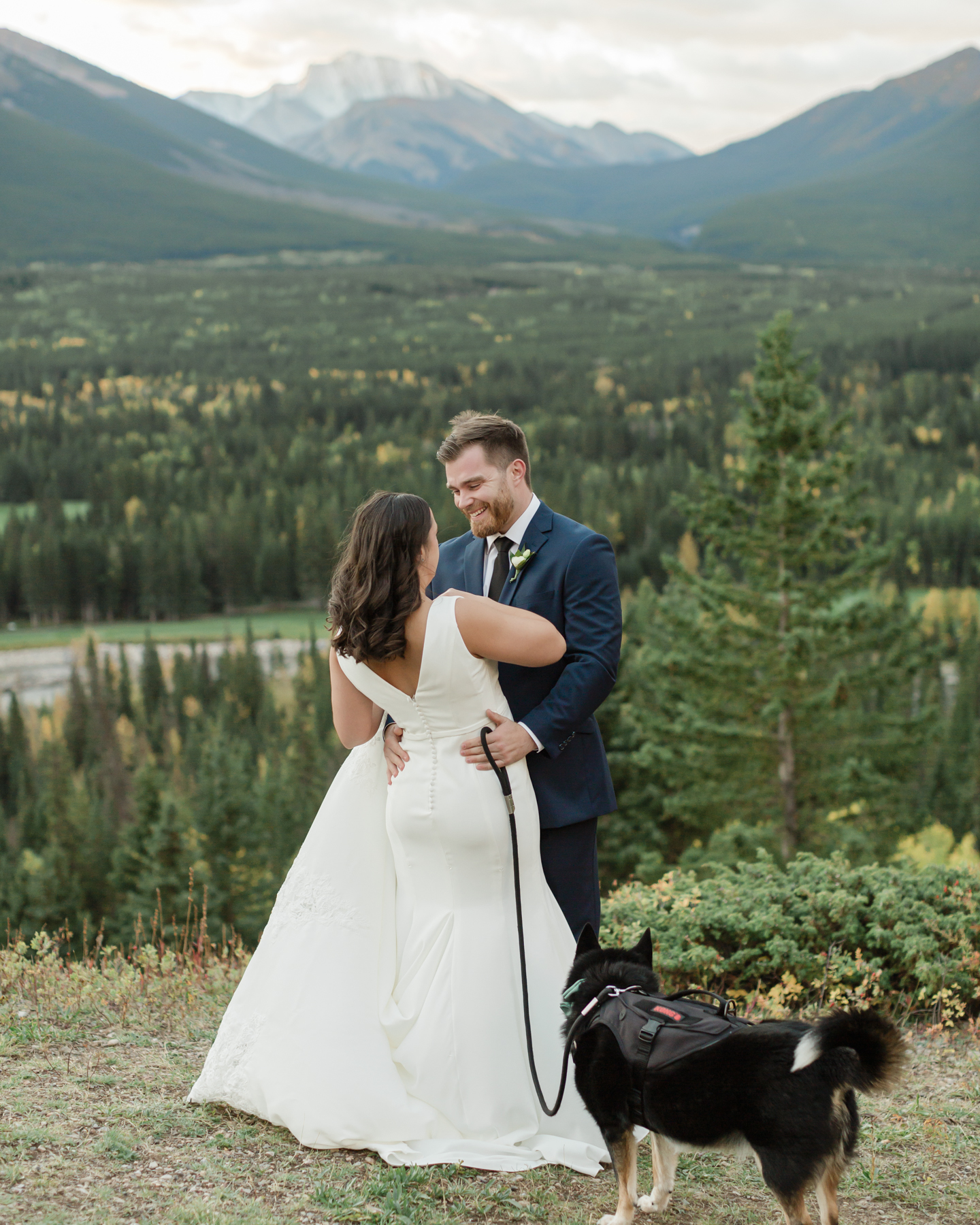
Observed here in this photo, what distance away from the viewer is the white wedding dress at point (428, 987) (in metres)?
4.39

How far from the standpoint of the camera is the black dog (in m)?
3.38

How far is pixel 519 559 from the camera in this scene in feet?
15.2

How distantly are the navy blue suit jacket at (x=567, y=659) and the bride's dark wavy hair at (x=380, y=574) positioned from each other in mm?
641

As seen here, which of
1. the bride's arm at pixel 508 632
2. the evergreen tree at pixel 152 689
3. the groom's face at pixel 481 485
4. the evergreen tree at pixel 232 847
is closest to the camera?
the bride's arm at pixel 508 632

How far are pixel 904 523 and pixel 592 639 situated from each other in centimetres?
10992

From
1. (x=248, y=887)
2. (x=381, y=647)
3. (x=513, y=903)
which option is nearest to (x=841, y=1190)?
(x=513, y=903)

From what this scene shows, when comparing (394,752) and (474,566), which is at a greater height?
(474,566)

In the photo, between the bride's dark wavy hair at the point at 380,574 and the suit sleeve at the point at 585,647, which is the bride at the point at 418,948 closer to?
the bride's dark wavy hair at the point at 380,574

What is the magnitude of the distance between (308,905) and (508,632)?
1.60m

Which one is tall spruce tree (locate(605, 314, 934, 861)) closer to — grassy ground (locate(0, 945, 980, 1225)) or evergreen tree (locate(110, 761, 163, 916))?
grassy ground (locate(0, 945, 980, 1225))

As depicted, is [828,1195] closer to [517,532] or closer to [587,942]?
[587,942]

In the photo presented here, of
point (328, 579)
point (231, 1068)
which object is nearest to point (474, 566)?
point (231, 1068)

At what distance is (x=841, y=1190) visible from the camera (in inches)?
172

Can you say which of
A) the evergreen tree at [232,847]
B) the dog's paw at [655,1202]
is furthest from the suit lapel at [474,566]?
the evergreen tree at [232,847]
